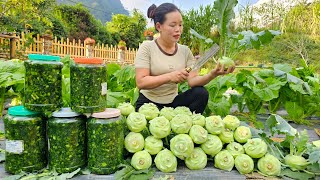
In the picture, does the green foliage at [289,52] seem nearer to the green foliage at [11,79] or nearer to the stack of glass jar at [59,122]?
the green foliage at [11,79]

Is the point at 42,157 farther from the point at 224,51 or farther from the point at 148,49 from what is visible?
the point at 224,51

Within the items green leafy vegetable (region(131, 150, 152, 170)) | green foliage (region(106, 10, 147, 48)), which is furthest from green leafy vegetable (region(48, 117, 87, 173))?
green foliage (region(106, 10, 147, 48))

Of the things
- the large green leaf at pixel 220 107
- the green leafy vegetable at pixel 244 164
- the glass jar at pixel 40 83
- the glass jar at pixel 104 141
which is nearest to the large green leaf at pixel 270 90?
the large green leaf at pixel 220 107

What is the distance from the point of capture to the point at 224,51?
2.62 m

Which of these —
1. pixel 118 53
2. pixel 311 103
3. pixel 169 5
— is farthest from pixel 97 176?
pixel 118 53

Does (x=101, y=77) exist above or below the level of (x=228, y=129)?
above

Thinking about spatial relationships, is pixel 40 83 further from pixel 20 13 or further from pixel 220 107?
pixel 20 13

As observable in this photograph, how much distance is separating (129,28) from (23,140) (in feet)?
75.4

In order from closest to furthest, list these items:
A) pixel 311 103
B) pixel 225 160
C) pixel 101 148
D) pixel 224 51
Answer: pixel 101 148, pixel 225 160, pixel 224 51, pixel 311 103

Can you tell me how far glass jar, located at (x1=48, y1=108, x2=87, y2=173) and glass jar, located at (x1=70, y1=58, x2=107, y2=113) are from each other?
0.07 metres

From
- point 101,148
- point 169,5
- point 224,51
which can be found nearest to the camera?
point 101,148

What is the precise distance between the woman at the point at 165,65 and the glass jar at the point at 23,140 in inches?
36.9

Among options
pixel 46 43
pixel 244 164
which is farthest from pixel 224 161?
pixel 46 43

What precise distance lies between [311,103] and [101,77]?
2912 millimetres
